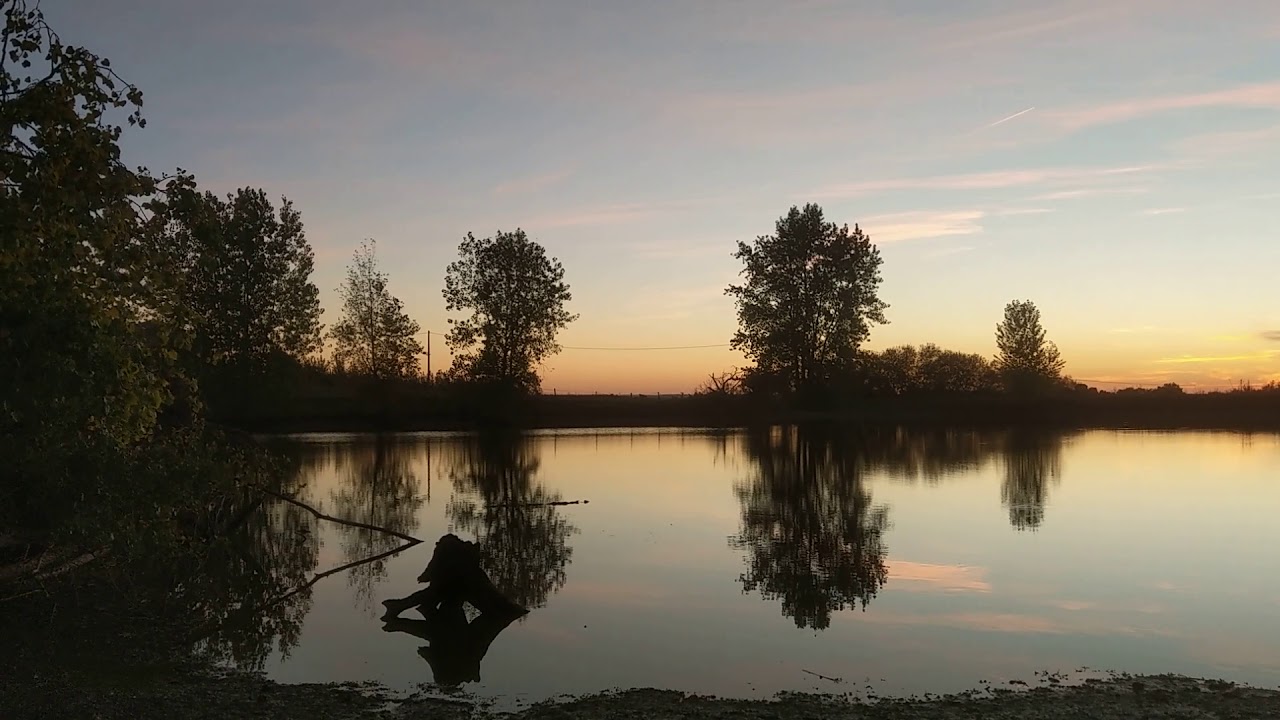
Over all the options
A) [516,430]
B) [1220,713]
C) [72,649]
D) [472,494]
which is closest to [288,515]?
[472,494]

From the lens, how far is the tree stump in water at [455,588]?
14.2 m

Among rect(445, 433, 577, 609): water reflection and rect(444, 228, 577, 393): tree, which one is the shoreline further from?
rect(444, 228, 577, 393): tree

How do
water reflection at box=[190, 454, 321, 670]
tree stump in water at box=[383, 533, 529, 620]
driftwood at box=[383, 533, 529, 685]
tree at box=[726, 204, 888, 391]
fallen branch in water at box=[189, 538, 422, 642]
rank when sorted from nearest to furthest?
water reflection at box=[190, 454, 321, 670]
fallen branch in water at box=[189, 538, 422, 642]
driftwood at box=[383, 533, 529, 685]
tree stump in water at box=[383, 533, 529, 620]
tree at box=[726, 204, 888, 391]

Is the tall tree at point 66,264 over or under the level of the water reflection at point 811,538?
over

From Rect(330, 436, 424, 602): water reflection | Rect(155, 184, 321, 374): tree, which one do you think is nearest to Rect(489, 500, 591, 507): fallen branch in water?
Rect(330, 436, 424, 602): water reflection

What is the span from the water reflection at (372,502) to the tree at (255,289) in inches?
659

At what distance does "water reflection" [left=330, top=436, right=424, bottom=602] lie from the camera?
60.0 feet

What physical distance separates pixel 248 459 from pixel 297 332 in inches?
1922

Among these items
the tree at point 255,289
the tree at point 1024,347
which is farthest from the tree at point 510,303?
the tree at point 1024,347

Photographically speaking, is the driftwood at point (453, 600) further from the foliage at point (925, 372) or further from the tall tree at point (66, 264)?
the foliage at point (925, 372)

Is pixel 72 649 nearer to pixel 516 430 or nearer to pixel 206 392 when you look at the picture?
pixel 206 392

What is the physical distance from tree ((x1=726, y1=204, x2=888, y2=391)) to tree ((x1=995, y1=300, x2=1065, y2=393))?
83.0 feet

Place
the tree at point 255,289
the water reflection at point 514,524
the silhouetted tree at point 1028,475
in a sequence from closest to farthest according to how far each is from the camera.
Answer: the water reflection at point 514,524, the silhouetted tree at point 1028,475, the tree at point 255,289

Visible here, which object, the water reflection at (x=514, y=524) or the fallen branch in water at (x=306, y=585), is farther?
the water reflection at (x=514, y=524)
